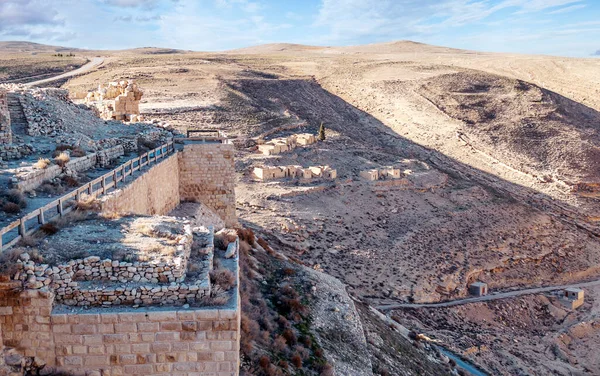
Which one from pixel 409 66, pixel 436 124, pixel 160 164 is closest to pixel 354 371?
pixel 160 164

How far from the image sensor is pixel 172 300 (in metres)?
6.23

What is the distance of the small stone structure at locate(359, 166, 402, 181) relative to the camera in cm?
3130

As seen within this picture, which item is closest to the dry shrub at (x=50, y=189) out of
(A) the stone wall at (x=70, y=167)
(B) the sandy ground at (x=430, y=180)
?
(A) the stone wall at (x=70, y=167)

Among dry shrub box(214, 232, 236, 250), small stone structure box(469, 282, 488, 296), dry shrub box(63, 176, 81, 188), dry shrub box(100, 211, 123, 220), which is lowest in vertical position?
small stone structure box(469, 282, 488, 296)

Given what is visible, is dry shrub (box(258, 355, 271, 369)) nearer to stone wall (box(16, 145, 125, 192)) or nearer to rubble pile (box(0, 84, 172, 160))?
stone wall (box(16, 145, 125, 192))

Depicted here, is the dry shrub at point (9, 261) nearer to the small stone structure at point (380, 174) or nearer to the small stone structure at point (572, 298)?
the small stone structure at point (572, 298)

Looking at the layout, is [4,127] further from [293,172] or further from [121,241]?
[293,172]

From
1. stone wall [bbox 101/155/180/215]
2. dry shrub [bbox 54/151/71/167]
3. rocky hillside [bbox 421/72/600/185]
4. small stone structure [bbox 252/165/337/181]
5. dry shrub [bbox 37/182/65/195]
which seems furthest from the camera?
rocky hillside [bbox 421/72/600/185]

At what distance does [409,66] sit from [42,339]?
7032 centimetres

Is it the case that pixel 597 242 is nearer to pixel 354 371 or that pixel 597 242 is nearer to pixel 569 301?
pixel 569 301

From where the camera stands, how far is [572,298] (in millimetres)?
23031

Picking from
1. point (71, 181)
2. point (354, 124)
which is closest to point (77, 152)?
point (71, 181)

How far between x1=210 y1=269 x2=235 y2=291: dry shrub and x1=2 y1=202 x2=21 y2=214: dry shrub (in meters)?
3.91

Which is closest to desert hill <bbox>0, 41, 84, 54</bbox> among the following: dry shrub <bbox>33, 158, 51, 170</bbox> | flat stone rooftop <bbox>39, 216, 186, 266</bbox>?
dry shrub <bbox>33, 158, 51, 170</bbox>
